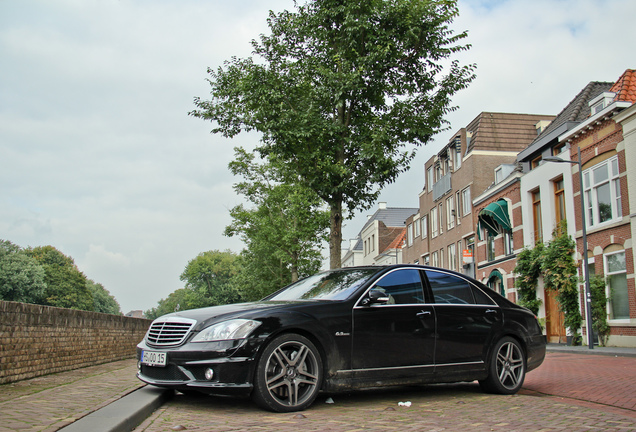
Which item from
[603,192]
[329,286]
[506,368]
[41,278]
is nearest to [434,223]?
[603,192]

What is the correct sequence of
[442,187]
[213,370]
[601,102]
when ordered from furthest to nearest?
Answer: [442,187] < [601,102] < [213,370]

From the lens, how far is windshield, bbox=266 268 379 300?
632 cm

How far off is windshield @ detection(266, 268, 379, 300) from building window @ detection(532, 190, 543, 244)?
22.5 m

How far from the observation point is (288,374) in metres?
5.49

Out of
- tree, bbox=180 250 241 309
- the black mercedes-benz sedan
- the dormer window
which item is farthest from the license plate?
tree, bbox=180 250 241 309

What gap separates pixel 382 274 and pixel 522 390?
2.78 m

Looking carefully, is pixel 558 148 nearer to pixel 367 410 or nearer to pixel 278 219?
pixel 278 219

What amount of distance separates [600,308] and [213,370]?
20094mm

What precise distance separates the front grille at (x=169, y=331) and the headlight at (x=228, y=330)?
208 mm

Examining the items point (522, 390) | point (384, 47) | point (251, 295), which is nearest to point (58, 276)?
point (251, 295)

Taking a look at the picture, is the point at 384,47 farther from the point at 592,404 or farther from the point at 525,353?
the point at 592,404

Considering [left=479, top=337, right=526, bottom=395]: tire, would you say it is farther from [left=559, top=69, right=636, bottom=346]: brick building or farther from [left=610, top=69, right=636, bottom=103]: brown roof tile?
[left=610, top=69, right=636, bottom=103]: brown roof tile

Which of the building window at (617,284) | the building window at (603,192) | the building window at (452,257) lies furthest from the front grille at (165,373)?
the building window at (452,257)

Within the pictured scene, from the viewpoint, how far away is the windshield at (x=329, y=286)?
6316mm
